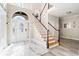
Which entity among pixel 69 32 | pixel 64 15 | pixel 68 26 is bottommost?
pixel 69 32

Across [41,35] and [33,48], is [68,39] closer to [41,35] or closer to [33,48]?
[41,35]

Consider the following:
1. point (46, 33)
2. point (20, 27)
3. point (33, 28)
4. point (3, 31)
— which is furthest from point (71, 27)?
point (3, 31)

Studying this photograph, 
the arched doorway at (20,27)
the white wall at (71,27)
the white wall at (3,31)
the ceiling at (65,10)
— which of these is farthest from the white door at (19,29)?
the white wall at (71,27)

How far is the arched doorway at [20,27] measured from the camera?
1422 mm

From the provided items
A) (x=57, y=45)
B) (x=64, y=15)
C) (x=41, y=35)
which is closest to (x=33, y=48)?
(x=41, y=35)

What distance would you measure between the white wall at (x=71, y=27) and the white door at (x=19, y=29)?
1.06 meters

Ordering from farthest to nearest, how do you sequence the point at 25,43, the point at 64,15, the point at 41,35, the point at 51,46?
the point at 51,46 < the point at 41,35 < the point at 64,15 < the point at 25,43

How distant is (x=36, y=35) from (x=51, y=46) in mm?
708

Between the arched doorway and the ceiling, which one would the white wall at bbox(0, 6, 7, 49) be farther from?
the ceiling

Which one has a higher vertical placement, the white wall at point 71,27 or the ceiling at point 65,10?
the ceiling at point 65,10

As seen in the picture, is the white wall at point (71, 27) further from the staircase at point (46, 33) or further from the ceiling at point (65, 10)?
the staircase at point (46, 33)

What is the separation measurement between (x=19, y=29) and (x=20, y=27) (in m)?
0.06

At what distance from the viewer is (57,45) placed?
200 centimetres

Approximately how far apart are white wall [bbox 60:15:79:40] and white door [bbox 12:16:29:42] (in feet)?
3.46
